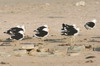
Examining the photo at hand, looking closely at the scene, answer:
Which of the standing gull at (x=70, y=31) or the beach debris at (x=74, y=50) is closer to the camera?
the beach debris at (x=74, y=50)

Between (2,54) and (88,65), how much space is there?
3.01 m

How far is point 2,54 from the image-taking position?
13.9m

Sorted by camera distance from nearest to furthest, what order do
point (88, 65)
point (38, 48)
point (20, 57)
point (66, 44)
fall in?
point (88, 65), point (20, 57), point (38, 48), point (66, 44)

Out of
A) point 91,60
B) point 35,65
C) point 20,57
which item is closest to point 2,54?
point 20,57

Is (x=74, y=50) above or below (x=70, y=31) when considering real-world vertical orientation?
below

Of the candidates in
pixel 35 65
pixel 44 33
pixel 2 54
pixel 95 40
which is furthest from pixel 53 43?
pixel 35 65

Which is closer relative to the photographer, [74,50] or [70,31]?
[74,50]

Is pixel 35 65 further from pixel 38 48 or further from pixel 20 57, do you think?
pixel 38 48

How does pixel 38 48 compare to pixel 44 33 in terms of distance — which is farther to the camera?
pixel 44 33

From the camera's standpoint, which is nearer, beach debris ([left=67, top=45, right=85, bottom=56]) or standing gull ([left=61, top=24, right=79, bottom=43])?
beach debris ([left=67, top=45, right=85, bottom=56])

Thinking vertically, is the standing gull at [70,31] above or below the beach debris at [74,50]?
above

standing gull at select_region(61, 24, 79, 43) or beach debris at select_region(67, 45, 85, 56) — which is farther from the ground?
standing gull at select_region(61, 24, 79, 43)

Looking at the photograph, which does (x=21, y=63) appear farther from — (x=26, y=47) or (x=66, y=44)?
(x=66, y=44)

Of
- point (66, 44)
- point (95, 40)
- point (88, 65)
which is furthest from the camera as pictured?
point (95, 40)
